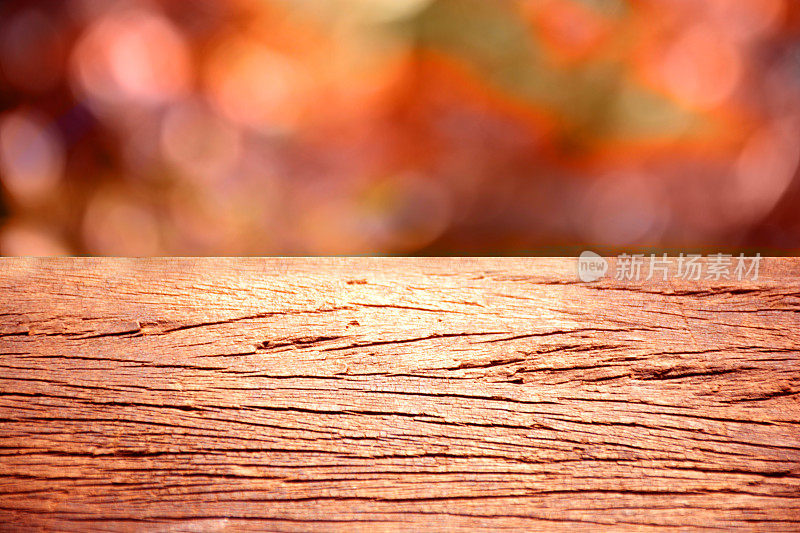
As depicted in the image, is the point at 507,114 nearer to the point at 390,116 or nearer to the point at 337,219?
the point at 390,116

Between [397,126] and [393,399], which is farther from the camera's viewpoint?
[397,126]

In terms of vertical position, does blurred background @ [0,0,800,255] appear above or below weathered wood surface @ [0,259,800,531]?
above

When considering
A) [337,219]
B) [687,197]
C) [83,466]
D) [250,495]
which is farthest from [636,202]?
[83,466]

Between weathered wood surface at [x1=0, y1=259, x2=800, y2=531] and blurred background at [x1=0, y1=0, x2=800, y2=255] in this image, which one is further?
blurred background at [x1=0, y1=0, x2=800, y2=255]

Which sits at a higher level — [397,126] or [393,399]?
[397,126]
